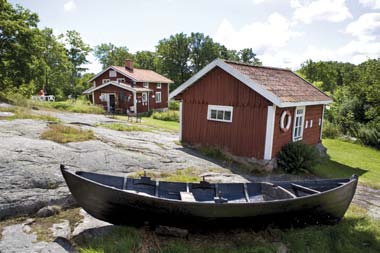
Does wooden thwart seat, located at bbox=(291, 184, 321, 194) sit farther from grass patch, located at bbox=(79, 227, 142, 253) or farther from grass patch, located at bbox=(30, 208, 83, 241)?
grass patch, located at bbox=(30, 208, 83, 241)

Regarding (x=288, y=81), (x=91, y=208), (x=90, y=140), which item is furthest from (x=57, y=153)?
(x=288, y=81)

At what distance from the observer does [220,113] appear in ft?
40.4

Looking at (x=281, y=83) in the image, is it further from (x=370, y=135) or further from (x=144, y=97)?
(x=144, y=97)

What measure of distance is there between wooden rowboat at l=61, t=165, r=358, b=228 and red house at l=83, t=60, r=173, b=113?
72.5 ft

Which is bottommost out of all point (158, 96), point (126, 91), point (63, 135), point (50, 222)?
point (50, 222)

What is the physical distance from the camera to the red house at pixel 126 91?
93.1ft

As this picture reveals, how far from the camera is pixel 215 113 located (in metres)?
12.5

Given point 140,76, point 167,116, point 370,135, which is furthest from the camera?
point 140,76

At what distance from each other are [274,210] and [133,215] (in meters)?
2.92

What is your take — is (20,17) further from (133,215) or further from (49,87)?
(133,215)

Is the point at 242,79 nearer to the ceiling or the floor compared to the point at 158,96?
nearer to the ceiling

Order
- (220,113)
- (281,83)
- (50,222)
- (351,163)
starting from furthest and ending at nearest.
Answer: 1. (351,163)
2. (281,83)
3. (220,113)
4. (50,222)

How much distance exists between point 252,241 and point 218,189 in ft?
4.83

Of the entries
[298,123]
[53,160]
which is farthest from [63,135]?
[298,123]
